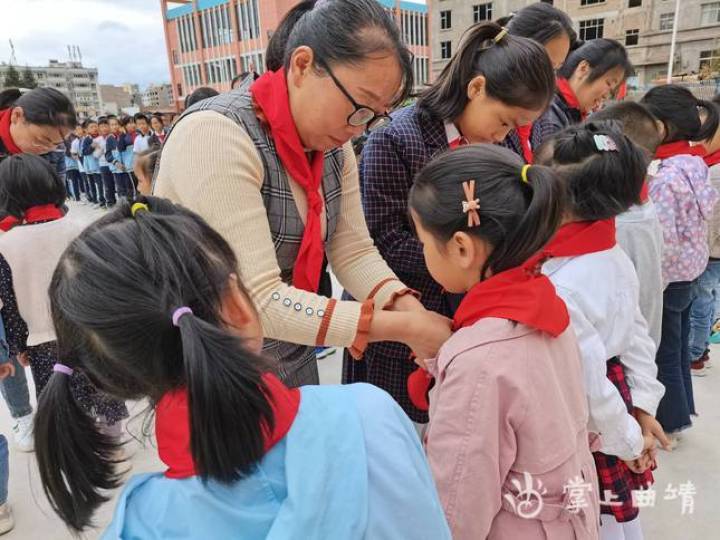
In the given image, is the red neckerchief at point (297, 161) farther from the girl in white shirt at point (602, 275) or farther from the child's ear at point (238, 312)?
the girl in white shirt at point (602, 275)

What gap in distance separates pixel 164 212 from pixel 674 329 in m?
2.11

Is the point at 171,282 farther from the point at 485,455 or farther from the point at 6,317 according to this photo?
the point at 6,317

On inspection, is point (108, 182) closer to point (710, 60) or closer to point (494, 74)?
point (494, 74)

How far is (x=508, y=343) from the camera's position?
897 mm

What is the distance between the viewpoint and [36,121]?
8.05ft

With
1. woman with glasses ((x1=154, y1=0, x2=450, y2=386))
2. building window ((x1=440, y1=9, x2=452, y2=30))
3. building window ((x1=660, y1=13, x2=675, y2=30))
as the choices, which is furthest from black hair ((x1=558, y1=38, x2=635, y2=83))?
building window ((x1=440, y1=9, x2=452, y2=30))

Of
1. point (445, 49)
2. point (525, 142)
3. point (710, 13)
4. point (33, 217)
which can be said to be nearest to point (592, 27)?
point (710, 13)

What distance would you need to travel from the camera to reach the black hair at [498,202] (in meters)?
0.94

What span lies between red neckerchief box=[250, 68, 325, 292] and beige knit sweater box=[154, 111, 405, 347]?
0.08m

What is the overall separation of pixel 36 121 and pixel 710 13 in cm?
3153

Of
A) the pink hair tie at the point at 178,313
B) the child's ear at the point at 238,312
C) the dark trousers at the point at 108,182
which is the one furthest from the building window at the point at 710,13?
the pink hair tie at the point at 178,313

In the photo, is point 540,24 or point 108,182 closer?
point 540,24

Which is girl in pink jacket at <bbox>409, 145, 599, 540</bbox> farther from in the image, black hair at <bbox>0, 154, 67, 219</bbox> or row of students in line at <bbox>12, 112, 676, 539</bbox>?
black hair at <bbox>0, 154, 67, 219</bbox>

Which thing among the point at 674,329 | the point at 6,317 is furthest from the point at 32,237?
the point at 674,329
